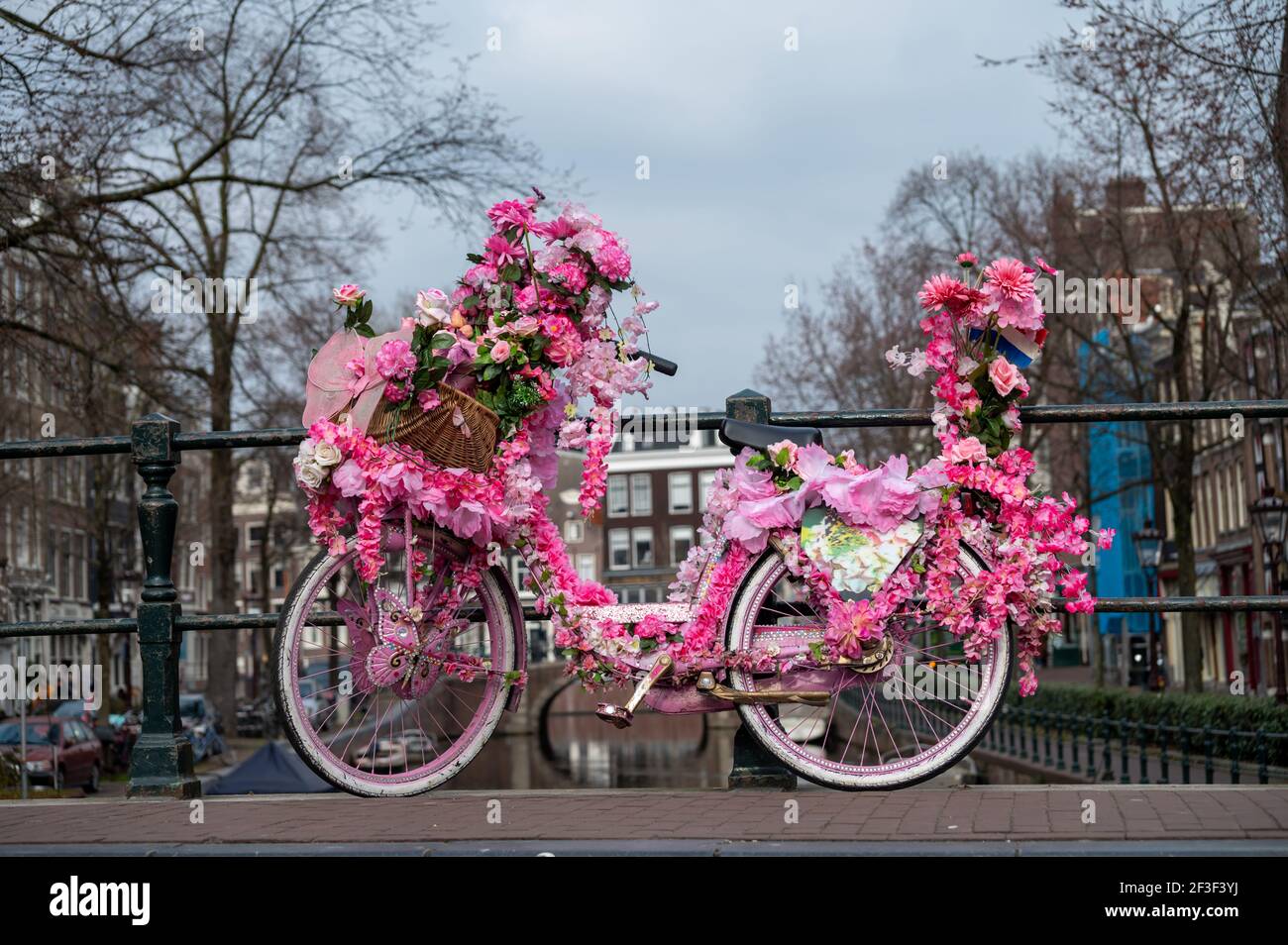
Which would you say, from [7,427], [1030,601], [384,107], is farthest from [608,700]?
[7,427]

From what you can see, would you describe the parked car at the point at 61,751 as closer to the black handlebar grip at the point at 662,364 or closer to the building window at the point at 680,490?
the black handlebar grip at the point at 662,364

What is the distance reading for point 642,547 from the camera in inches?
3305

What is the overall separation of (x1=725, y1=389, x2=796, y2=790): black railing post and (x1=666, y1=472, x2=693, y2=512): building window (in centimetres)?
7545

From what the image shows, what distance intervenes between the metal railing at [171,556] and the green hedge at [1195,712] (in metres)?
9.66

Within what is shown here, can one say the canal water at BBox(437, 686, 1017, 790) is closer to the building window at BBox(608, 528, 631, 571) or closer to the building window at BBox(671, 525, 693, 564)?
the building window at BBox(671, 525, 693, 564)

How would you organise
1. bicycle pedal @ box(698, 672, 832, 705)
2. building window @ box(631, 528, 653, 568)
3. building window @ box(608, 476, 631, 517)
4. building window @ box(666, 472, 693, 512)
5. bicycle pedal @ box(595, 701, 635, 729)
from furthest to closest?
building window @ box(608, 476, 631, 517)
building window @ box(631, 528, 653, 568)
building window @ box(666, 472, 693, 512)
bicycle pedal @ box(698, 672, 832, 705)
bicycle pedal @ box(595, 701, 635, 729)

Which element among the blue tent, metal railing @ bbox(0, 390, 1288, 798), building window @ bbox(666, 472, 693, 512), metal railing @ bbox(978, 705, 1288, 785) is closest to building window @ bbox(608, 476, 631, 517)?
building window @ bbox(666, 472, 693, 512)

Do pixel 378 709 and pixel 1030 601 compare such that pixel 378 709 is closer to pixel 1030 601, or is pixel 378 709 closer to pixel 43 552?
pixel 1030 601

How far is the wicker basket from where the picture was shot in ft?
16.1

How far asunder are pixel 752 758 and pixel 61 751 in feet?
79.6

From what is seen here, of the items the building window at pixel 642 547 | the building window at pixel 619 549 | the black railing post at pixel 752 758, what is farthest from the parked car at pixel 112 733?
the building window at pixel 619 549

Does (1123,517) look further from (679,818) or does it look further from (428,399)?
(679,818)

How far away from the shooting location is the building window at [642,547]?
83.3 metres
